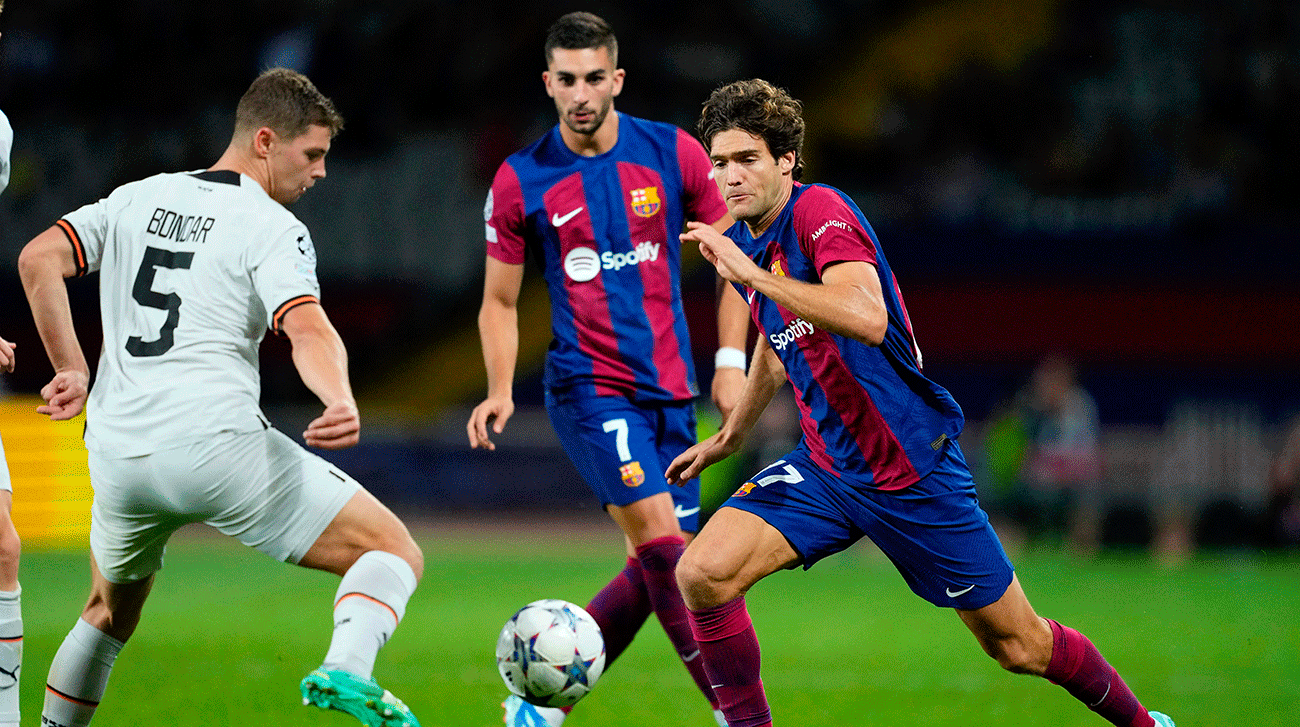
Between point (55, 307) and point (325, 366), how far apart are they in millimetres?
1080

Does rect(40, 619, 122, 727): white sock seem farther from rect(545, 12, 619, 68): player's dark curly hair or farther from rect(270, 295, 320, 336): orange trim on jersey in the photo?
rect(545, 12, 619, 68): player's dark curly hair

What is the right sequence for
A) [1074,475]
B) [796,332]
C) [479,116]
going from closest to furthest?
[796,332]
[1074,475]
[479,116]

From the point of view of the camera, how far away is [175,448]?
429 cm

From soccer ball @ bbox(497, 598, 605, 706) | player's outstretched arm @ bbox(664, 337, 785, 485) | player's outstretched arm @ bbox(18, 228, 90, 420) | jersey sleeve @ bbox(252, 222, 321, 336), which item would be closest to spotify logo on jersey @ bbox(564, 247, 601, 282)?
player's outstretched arm @ bbox(664, 337, 785, 485)

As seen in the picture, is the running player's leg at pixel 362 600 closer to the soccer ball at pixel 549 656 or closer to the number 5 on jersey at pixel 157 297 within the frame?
the soccer ball at pixel 549 656

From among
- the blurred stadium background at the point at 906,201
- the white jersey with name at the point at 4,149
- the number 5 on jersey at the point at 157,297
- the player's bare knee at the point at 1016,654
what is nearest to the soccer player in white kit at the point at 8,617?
the number 5 on jersey at the point at 157,297

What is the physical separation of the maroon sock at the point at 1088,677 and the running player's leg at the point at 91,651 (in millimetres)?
3222

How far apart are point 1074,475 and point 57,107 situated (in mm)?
16985

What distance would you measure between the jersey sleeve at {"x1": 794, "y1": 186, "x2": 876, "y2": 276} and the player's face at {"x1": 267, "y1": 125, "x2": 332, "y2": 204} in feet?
5.55

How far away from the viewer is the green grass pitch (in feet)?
20.7

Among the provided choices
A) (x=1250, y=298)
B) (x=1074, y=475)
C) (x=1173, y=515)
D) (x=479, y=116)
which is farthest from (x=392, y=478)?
(x=1250, y=298)

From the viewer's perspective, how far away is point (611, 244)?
5.91 m

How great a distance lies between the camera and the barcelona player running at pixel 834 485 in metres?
4.53

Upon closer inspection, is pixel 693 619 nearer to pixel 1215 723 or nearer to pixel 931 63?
pixel 1215 723
